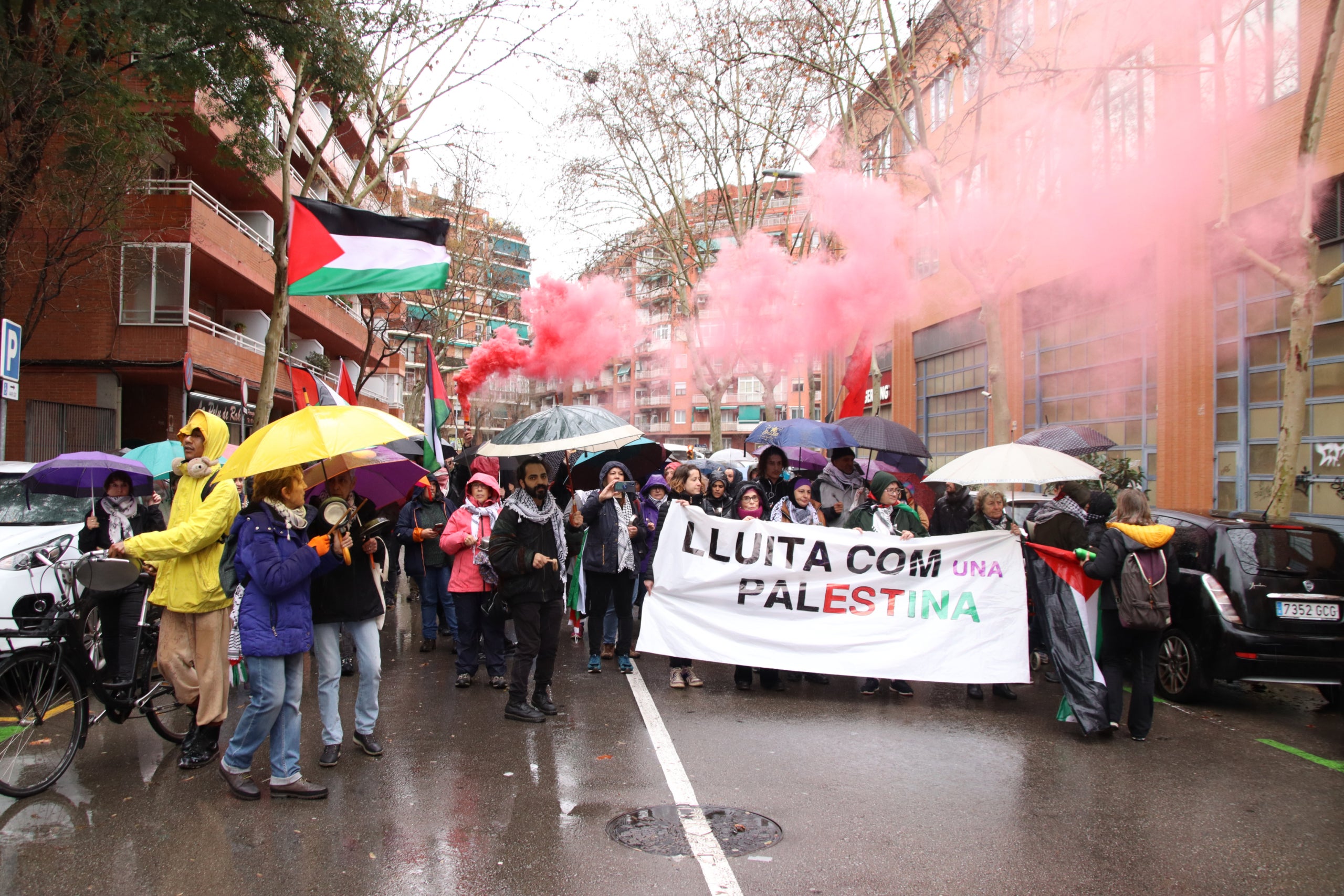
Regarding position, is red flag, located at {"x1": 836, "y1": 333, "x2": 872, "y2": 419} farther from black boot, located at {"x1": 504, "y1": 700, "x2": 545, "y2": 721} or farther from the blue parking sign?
the blue parking sign

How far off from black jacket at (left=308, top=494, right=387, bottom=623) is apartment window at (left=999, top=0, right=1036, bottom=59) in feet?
33.5

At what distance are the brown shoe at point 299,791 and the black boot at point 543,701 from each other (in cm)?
187

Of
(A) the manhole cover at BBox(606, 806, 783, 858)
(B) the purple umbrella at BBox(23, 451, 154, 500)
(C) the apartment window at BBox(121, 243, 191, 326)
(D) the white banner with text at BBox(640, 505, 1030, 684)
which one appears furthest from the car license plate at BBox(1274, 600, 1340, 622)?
(C) the apartment window at BBox(121, 243, 191, 326)

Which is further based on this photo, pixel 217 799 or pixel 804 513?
pixel 804 513

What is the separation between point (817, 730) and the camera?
5.97m

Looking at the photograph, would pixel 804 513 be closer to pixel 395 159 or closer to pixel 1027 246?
pixel 1027 246

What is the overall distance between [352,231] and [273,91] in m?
7.44

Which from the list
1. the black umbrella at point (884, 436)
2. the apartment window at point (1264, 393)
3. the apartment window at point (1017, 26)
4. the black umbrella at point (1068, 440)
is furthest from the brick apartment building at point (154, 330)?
the apartment window at point (1264, 393)

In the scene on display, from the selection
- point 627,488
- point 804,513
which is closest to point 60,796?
point 627,488

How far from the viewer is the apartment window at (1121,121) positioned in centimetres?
1342

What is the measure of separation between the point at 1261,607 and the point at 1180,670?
821 millimetres

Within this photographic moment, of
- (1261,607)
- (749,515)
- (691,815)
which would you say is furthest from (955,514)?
(691,815)

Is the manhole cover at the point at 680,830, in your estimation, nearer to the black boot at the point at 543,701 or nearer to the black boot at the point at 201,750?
the black boot at the point at 543,701

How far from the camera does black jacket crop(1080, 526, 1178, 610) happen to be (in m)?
Result: 5.84
